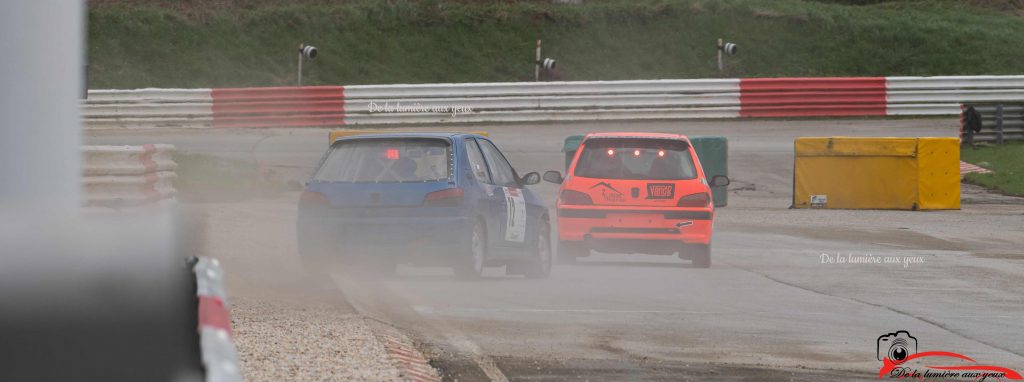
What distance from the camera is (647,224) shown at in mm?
15891

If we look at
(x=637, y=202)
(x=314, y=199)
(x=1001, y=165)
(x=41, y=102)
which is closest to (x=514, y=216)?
(x=637, y=202)

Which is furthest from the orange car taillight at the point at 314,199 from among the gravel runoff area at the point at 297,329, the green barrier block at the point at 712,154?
the green barrier block at the point at 712,154

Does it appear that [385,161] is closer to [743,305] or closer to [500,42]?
[743,305]

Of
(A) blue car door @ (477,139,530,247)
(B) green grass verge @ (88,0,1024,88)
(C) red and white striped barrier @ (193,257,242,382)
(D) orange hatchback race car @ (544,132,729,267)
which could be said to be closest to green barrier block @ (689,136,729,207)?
(D) orange hatchback race car @ (544,132,729,267)

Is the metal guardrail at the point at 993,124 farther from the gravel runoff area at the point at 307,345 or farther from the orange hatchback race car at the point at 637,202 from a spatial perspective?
the gravel runoff area at the point at 307,345

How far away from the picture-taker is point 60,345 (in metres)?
2.88

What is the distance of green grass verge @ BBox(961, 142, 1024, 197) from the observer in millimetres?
28172

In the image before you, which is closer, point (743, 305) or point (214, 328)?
point (214, 328)

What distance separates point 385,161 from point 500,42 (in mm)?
30944

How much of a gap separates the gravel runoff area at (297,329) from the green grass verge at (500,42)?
25.3 m

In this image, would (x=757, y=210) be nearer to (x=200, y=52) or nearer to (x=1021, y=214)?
(x=1021, y=214)

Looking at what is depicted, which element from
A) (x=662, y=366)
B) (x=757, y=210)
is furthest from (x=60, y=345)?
(x=757, y=210)

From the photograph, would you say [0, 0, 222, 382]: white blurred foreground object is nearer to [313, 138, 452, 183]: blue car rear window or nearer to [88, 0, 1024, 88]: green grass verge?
[313, 138, 452, 183]: blue car rear window

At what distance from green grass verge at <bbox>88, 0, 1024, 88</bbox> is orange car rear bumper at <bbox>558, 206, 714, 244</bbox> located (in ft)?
84.6
